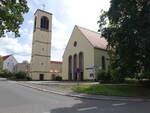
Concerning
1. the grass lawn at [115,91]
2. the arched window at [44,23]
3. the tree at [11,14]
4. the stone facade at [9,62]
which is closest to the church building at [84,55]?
the arched window at [44,23]

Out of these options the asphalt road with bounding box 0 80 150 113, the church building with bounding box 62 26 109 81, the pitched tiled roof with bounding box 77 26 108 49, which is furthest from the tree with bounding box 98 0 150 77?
the pitched tiled roof with bounding box 77 26 108 49

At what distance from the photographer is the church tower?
172 feet

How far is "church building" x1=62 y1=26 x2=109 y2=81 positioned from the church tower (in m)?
6.77

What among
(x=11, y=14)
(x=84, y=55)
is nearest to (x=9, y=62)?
(x=84, y=55)

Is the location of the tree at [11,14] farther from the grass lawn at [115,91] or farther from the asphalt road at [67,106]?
the grass lawn at [115,91]

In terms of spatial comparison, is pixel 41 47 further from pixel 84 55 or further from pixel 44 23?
pixel 84 55

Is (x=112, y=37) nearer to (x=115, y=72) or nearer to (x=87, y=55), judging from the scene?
(x=115, y=72)

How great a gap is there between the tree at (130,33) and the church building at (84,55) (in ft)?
65.8

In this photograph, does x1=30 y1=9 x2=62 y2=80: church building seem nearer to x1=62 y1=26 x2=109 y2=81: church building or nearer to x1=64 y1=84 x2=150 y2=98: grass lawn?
x1=62 y1=26 x2=109 y2=81: church building

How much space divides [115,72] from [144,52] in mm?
4407

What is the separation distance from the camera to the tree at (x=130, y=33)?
17594 mm

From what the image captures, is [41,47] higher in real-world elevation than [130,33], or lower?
higher

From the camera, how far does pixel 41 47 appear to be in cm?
5400

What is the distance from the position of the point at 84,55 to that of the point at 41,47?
15.8 meters
